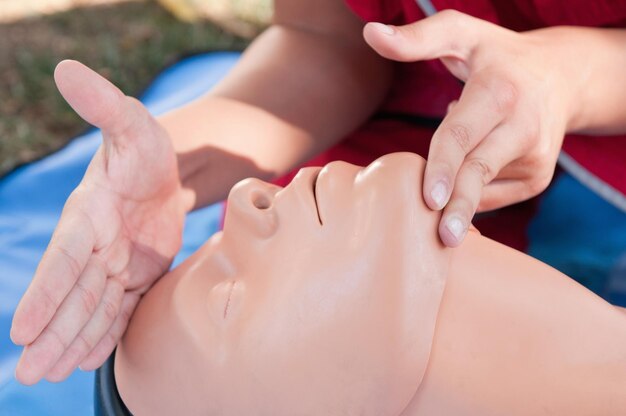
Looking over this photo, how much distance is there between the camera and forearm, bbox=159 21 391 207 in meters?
1.13

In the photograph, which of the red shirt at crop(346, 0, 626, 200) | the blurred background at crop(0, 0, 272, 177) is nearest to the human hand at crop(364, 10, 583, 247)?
the red shirt at crop(346, 0, 626, 200)

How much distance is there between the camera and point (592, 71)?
914mm

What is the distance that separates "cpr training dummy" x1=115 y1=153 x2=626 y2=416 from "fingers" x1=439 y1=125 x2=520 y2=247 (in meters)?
0.02

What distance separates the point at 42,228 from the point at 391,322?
931 millimetres

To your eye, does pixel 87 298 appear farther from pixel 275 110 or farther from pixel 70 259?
pixel 275 110

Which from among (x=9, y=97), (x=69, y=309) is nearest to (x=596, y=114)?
(x=69, y=309)

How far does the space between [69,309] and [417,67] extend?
74 centimetres

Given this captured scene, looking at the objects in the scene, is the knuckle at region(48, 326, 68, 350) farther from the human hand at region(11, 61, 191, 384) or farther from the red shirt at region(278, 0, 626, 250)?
the red shirt at region(278, 0, 626, 250)

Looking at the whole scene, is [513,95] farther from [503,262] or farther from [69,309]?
[69,309]

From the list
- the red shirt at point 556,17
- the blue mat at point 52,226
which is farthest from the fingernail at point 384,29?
the blue mat at point 52,226

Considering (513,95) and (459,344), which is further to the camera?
(513,95)

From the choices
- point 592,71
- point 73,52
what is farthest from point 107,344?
point 73,52

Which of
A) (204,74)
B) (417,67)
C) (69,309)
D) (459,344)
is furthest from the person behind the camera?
(204,74)

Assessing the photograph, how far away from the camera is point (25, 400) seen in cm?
105
